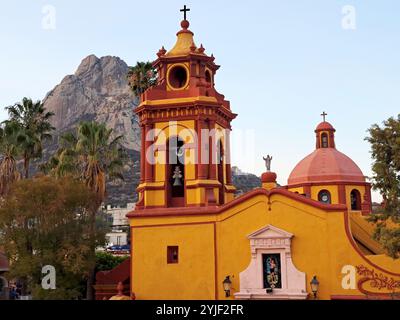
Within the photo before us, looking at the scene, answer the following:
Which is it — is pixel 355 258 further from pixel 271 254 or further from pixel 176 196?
pixel 176 196

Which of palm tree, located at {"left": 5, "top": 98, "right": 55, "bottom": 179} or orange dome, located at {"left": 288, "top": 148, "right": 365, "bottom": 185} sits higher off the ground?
palm tree, located at {"left": 5, "top": 98, "right": 55, "bottom": 179}

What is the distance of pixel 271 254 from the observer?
2247 centimetres

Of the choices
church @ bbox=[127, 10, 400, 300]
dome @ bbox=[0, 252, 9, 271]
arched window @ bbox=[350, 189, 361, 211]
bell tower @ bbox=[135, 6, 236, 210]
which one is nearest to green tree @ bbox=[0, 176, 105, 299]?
church @ bbox=[127, 10, 400, 300]

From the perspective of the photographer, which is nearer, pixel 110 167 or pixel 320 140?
pixel 110 167

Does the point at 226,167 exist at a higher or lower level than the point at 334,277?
higher

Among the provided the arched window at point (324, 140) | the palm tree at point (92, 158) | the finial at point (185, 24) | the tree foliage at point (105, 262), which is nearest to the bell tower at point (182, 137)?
the finial at point (185, 24)

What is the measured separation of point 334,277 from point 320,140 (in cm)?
1786

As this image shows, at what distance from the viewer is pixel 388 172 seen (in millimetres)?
19000

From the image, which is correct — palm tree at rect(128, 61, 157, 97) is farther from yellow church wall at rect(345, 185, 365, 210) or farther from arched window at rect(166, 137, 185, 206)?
yellow church wall at rect(345, 185, 365, 210)

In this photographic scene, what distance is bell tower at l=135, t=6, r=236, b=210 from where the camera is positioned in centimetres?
2427

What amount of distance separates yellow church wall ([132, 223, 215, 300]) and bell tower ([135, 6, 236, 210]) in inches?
53.5

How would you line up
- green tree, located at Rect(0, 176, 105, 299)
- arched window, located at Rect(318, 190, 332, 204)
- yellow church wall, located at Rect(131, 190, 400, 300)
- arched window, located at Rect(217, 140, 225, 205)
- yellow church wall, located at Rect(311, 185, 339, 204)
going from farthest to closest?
1. arched window, located at Rect(318, 190, 332, 204)
2. yellow church wall, located at Rect(311, 185, 339, 204)
3. arched window, located at Rect(217, 140, 225, 205)
4. green tree, located at Rect(0, 176, 105, 299)
5. yellow church wall, located at Rect(131, 190, 400, 300)
